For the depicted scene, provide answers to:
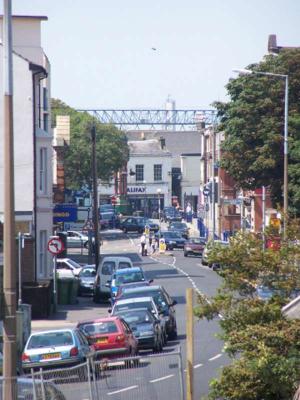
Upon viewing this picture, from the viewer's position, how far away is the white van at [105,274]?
162 ft

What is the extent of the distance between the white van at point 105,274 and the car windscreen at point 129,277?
2.15 m

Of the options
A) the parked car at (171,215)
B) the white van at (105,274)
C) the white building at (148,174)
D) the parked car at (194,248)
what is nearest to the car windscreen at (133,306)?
the white van at (105,274)

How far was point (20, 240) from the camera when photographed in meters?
38.7

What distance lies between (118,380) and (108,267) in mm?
31478

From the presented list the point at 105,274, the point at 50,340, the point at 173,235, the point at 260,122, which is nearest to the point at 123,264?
the point at 105,274

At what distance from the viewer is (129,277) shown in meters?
46.6

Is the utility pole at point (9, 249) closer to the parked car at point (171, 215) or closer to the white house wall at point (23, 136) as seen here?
the white house wall at point (23, 136)

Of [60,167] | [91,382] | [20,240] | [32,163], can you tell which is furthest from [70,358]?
[60,167]

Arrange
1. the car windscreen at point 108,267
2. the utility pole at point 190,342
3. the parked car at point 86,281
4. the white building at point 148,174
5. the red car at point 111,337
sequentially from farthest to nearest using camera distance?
the white building at point 148,174
the parked car at point 86,281
the car windscreen at point 108,267
the red car at point 111,337
the utility pole at point 190,342

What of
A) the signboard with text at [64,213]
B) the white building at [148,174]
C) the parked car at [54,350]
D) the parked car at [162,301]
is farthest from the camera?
the white building at [148,174]

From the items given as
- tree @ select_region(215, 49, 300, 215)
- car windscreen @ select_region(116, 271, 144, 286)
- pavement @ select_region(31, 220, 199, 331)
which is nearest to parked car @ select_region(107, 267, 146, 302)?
car windscreen @ select_region(116, 271, 144, 286)

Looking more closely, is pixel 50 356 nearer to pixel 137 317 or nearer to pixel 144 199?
pixel 137 317

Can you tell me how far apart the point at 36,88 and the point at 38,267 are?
23.1 feet

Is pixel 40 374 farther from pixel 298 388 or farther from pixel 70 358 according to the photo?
pixel 70 358
